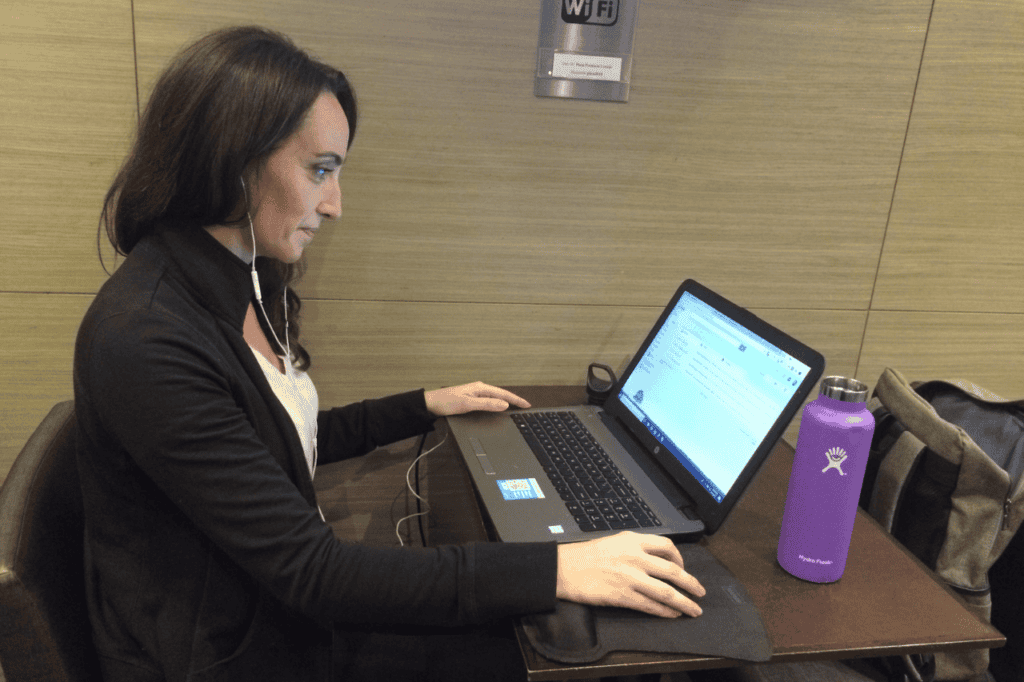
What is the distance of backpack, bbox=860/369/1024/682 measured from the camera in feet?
4.10

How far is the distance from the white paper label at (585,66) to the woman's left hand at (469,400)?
0.67 meters

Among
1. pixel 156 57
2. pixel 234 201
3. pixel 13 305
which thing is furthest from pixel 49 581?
pixel 156 57

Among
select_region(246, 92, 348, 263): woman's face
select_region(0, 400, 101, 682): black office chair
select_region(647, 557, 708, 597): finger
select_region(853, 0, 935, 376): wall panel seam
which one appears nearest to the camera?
select_region(0, 400, 101, 682): black office chair

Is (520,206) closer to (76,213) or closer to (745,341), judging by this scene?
(745,341)

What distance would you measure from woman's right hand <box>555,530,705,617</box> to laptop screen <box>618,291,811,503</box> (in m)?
0.19

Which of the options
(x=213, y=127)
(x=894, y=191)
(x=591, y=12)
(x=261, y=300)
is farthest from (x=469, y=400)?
(x=894, y=191)

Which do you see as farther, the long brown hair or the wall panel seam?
the wall panel seam

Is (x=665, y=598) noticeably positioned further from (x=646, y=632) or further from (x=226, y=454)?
(x=226, y=454)

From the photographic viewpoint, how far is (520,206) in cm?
159

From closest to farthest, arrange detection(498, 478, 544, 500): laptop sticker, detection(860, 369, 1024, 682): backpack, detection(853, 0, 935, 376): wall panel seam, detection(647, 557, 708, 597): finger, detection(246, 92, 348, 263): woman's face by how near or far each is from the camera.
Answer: detection(647, 557, 708, 597): finger
detection(246, 92, 348, 263): woman's face
detection(498, 478, 544, 500): laptop sticker
detection(860, 369, 1024, 682): backpack
detection(853, 0, 935, 376): wall panel seam

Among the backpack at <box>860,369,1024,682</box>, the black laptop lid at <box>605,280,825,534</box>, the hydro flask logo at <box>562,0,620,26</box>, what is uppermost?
the hydro flask logo at <box>562,0,620,26</box>

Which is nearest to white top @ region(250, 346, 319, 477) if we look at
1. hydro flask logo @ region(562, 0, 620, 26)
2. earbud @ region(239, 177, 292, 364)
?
earbud @ region(239, 177, 292, 364)

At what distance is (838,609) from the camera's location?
0.95 metres

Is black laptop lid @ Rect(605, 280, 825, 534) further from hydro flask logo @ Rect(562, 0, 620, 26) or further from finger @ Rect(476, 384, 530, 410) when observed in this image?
hydro flask logo @ Rect(562, 0, 620, 26)
